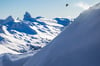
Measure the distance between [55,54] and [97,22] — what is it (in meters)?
2.37

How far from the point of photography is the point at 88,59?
6.97m

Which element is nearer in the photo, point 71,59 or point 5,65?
point 71,59

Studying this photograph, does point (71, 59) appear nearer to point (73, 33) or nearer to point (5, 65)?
point (73, 33)

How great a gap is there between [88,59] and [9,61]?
37.9 feet

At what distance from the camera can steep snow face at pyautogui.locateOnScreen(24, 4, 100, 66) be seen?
7145 millimetres

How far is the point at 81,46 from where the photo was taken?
792 cm

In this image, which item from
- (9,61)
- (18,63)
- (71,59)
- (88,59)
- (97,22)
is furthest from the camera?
(9,61)

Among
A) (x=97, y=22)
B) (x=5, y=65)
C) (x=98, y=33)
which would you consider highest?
(x=97, y=22)

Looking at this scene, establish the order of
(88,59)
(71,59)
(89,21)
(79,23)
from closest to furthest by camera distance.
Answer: (88,59) → (71,59) → (89,21) → (79,23)

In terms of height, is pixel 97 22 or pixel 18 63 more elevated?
pixel 97 22

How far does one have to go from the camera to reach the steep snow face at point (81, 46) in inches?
281

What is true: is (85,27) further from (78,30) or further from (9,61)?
(9,61)

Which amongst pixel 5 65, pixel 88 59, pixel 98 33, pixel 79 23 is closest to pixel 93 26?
pixel 98 33

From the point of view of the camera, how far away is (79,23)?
984cm
